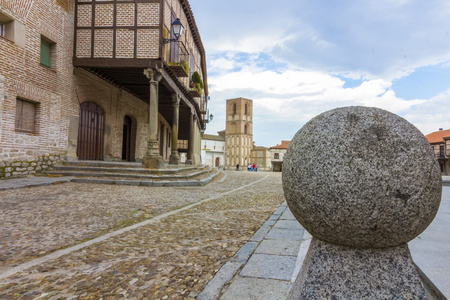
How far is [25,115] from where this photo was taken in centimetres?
986

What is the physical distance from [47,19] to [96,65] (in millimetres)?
2145

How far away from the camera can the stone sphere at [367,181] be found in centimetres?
168

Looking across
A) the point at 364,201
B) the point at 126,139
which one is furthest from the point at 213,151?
the point at 364,201

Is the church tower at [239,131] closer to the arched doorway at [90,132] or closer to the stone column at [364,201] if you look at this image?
the arched doorway at [90,132]

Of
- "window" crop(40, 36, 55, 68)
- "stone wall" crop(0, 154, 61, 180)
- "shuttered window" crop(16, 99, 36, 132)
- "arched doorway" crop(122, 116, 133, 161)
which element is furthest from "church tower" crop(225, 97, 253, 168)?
"shuttered window" crop(16, 99, 36, 132)

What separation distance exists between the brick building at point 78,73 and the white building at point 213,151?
51.0 m

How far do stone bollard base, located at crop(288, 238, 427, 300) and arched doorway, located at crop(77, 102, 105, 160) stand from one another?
12.9 metres

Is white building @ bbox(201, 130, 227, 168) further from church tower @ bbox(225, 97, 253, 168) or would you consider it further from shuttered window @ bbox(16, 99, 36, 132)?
shuttered window @ bbox(16, 99, 36, 132)

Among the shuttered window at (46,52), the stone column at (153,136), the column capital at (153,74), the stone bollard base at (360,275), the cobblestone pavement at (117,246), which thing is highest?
the shuttered window at (46,52)

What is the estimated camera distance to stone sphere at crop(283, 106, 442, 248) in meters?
1.68

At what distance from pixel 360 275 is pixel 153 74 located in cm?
1123

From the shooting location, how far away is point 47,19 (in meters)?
10.6

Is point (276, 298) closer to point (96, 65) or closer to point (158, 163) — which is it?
point (158, 163)

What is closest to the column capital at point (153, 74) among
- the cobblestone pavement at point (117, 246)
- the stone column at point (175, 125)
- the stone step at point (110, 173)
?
the stone column at point (175, 125)
